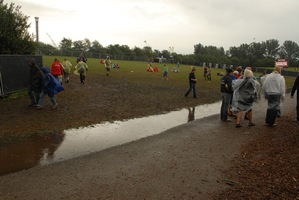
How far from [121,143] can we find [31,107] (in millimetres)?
5171

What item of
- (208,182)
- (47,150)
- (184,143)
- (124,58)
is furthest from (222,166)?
(124,58)

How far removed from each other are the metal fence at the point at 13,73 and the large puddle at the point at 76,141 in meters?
5.42

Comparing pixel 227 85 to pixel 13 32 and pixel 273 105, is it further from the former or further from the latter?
pixel 13 32

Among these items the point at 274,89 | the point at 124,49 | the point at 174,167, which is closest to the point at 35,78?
the point at 174,167

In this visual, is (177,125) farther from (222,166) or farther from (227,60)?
(227,60)

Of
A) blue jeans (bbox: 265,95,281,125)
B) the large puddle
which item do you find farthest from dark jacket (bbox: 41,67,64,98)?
blue jeans (bbox: 265,95,281,125)

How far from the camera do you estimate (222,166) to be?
216 inches

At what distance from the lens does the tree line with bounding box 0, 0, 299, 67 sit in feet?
41.8

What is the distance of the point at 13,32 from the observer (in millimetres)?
12758

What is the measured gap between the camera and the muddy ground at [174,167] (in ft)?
14.2

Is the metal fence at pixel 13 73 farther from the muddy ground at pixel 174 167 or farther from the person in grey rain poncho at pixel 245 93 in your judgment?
the person in grey rain poncho at pixel 245 93

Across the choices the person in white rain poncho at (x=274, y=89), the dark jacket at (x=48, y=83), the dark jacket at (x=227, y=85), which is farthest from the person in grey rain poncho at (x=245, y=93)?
the dark jacket at (x=48, y=83)

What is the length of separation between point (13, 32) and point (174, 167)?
11184mm

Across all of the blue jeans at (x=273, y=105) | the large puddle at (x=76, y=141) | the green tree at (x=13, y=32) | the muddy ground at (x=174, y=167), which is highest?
the green tree at (x=13, y=32)
